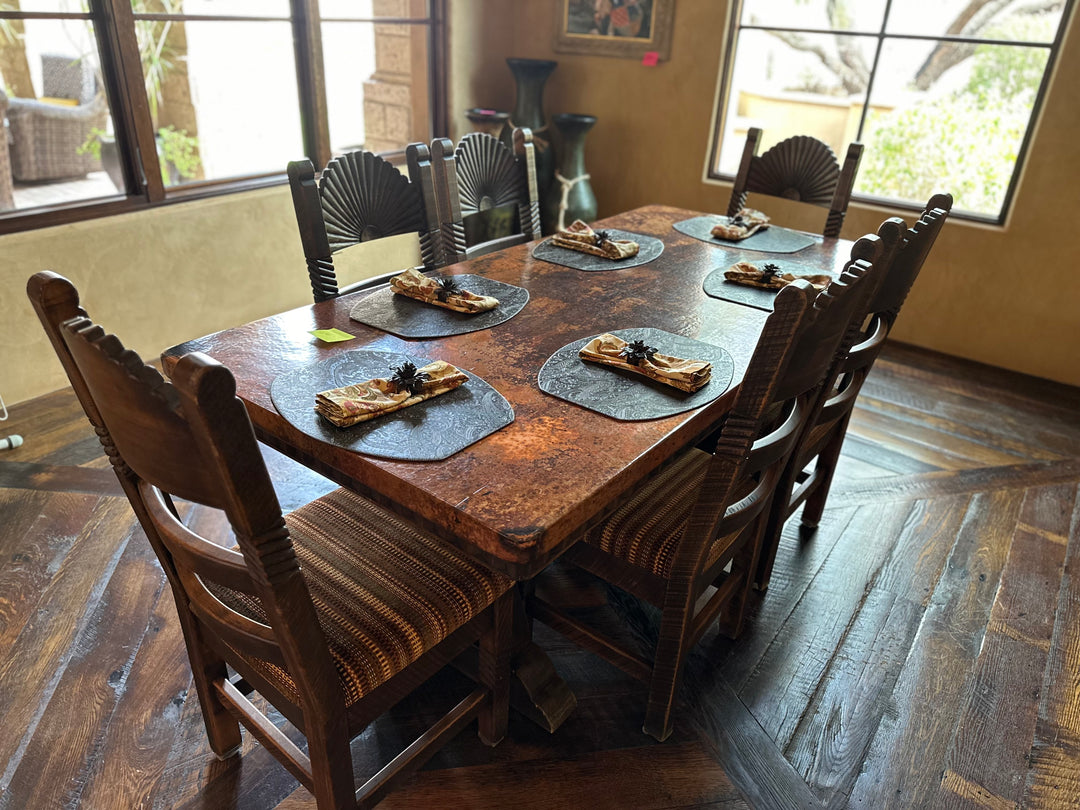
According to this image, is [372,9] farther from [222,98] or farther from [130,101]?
[130,101]

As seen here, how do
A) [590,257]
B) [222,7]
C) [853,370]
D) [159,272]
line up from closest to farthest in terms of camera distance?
[853,370] → [590,257] → [159,272] → [222,7]

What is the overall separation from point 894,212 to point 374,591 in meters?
2.98

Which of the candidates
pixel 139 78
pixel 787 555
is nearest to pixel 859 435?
pixel 787 555

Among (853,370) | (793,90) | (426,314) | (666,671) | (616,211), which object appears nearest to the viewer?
(666,671)

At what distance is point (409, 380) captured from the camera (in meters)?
1.15

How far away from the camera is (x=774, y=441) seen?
1174 mm

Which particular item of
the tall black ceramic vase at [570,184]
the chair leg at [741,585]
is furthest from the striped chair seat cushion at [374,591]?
the tall black ceramic vase at [570,184]

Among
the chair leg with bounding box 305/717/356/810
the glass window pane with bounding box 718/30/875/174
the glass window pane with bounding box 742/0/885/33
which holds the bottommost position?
the chair leg with bounding box 305/717/356/810

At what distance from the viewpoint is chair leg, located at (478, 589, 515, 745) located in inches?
46.9

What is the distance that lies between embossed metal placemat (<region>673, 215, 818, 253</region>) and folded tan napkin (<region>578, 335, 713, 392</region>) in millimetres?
906

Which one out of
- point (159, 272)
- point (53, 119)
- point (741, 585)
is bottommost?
point (741, 585)

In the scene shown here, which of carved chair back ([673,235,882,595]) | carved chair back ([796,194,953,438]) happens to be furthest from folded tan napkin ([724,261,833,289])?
carved chair back ([673,235,882,595])

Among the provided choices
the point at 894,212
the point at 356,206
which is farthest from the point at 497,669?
the point at 894,212

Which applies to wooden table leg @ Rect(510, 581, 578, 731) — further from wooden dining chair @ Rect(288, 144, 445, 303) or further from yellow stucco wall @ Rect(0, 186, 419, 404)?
yellow stucco wall @ Rect(0, 186, 419, 404)
